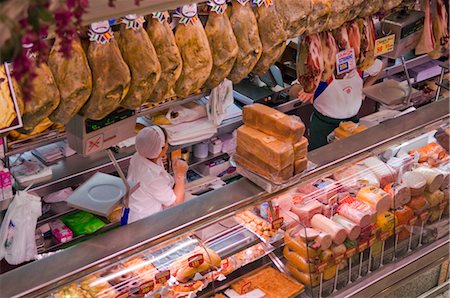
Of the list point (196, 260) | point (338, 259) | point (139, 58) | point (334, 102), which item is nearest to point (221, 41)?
point (139, 58)

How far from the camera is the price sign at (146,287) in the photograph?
10.2 ft

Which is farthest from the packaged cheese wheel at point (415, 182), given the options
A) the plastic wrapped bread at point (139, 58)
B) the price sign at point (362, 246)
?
the plastic wrapped bread at point (139, 58)

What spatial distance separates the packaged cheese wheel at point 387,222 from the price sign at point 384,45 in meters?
1.03

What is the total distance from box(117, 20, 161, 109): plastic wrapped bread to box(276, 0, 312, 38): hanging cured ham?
0.83m

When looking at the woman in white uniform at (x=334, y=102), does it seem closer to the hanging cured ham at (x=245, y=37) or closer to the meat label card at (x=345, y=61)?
the meat label card at (x=345, y=61)

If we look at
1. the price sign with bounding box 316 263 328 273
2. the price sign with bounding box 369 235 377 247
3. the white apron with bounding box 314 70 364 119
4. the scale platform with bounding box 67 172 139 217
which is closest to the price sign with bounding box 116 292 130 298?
the scale platform with bounding box 67 172 139 217

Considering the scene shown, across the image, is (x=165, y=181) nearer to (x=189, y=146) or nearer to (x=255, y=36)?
(x=189, y=146)

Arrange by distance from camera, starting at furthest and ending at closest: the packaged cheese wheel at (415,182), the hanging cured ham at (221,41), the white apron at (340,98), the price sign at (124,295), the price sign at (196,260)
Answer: the white apron at (340,98)
the packaged cheese wheel at (415,182)
the price sign at (196,260)
the price sign at (124,295)
the hanging cured ham at (221,41)

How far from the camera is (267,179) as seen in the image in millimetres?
3193

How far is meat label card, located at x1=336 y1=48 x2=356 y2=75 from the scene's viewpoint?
3.85m

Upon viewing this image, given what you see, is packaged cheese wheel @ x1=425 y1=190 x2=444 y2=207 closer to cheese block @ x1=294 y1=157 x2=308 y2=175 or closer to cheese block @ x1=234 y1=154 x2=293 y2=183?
cheese block @ x1=294 y1=157 x2=308 y2=175

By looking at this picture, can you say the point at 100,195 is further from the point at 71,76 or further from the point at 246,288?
the point at 71,76

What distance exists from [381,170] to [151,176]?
172 centimetres

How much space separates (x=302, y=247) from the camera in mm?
3545
